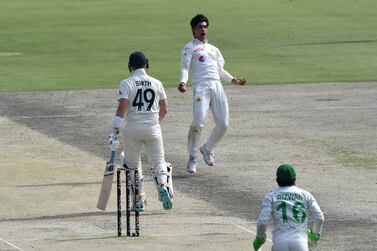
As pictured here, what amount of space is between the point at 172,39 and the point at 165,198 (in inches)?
1086

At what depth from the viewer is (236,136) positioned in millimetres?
26672

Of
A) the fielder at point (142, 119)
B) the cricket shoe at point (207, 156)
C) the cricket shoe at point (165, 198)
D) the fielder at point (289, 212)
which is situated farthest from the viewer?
the cricket shoe at point (207, 156)

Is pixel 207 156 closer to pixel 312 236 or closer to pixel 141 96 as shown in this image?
pixel 141 96

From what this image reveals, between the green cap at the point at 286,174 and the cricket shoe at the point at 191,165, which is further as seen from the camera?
the cricket shoe at the point at 191,165

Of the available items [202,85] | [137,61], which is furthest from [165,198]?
[202,85]

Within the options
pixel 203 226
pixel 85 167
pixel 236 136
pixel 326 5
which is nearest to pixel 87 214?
pixel 203 226

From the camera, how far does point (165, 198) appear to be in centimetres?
1856

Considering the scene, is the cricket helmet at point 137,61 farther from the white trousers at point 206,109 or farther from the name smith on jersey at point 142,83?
the white trousers at point 206,109

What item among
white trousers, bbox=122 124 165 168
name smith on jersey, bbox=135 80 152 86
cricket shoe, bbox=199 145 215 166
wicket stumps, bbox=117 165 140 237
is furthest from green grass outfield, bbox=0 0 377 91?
wicket stumps, bbox=117 165 140 237

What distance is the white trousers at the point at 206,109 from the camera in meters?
22.7

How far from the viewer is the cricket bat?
18.7m

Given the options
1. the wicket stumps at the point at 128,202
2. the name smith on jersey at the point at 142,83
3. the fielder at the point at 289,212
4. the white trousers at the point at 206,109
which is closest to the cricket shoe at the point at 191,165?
the white trousers at the point at 206,109

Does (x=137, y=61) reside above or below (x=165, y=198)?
above

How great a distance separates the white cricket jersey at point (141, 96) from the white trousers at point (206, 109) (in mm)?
3796
